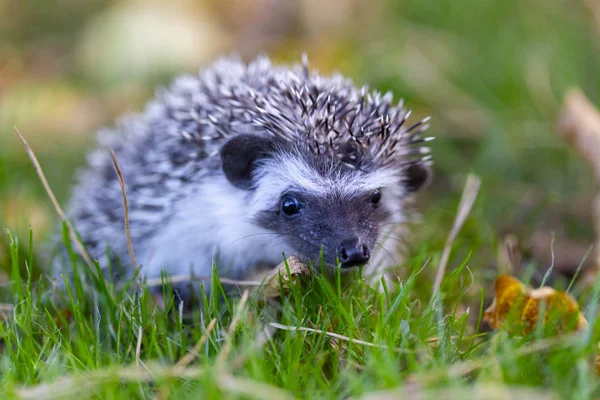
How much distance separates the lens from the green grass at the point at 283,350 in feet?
6.73

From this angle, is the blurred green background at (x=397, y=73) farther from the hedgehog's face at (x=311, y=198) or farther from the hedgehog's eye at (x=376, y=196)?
the hedgehog's face at (x=311, y=198)

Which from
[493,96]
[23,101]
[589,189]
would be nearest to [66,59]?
[23,101]

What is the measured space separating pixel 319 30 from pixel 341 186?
12.9ft

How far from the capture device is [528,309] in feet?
8.72

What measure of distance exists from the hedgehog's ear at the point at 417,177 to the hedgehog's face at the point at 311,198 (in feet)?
0.36

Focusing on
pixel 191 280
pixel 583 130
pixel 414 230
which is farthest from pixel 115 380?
pixel 583 130

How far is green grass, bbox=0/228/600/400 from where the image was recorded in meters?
2.05

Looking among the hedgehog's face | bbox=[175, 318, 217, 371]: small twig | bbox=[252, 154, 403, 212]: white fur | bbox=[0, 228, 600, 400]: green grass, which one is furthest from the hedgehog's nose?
bbox=[175, 318, 217, 371]: small twig

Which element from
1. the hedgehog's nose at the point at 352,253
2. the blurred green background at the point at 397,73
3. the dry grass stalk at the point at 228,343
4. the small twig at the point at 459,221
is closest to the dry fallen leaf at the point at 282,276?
the hedgehog's nose at the point at 352,253

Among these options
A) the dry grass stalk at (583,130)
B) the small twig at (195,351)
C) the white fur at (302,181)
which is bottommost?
the small twig at (195,351)

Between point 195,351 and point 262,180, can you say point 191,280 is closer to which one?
point 262,180

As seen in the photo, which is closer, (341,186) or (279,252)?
(341,186)

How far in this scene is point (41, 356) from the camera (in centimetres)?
253

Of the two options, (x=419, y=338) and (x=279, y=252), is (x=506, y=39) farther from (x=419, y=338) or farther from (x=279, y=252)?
(x=419, y=338)
